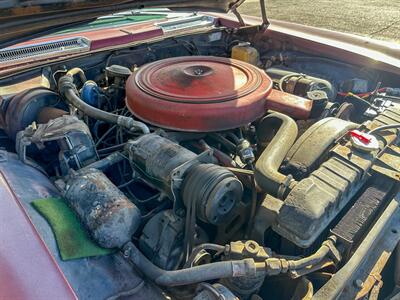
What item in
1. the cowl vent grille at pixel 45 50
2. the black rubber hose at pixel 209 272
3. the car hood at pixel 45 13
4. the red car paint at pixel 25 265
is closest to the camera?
the red car paint at pixel 25 265

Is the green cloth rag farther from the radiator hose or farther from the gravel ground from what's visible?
the gravel ground

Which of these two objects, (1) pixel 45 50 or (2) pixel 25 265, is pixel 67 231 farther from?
(1) pixel 45 50

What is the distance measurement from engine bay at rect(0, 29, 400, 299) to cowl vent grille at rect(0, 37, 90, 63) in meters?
0.10

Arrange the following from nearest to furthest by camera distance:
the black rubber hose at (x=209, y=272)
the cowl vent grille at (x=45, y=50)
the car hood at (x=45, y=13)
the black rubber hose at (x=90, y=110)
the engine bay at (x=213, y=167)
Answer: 1. the black rubber hose at (x=209, y=272)
2. the engine bay at (x=213, y=167)
3. the car hood at (x=45, y=13)
4. the black rubber hose at (x=90, y=110)
5. the cowl vent grille at (x=45, y=50)

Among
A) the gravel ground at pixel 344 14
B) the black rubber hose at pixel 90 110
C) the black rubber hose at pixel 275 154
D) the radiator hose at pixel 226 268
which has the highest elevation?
the black rubber hose at pixel 90 110

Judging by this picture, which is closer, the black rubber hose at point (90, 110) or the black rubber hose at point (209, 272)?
the black rubber hose at point (209, 272)

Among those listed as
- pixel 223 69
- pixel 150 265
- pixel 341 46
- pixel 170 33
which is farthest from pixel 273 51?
pixel 150 265

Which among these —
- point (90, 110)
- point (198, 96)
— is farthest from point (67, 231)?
point (198, 96)

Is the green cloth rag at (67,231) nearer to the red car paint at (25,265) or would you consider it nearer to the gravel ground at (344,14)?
the red car paint at (25,265)

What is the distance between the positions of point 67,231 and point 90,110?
676mm

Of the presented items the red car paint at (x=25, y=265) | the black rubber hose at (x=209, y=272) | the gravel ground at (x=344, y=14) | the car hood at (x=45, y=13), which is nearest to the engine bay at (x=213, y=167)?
the black rubber hose at (x=209, y=272)

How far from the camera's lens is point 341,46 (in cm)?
248

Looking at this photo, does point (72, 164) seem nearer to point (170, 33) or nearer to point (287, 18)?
point (170, 33)

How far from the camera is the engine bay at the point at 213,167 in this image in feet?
3.90
